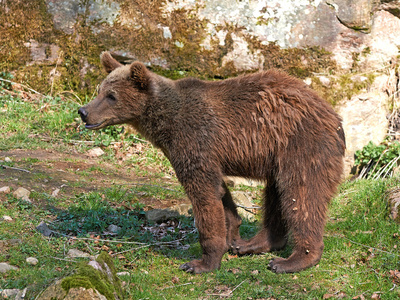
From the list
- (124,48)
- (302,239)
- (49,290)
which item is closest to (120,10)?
(124,48)

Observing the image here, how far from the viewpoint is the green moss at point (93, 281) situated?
3.97 m

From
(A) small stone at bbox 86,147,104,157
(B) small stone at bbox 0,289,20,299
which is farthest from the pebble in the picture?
(A) small stone at bbox 86,147,104,157

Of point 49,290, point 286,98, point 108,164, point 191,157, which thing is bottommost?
point 108,164

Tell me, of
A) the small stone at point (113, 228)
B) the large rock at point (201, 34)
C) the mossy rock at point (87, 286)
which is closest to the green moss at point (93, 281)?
the mossy rock at point (87, 286)

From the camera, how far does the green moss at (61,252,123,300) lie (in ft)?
13.0

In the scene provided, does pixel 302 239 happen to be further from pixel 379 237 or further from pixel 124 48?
pixel 124 48

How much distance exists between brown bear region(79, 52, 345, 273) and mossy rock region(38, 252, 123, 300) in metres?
1.42

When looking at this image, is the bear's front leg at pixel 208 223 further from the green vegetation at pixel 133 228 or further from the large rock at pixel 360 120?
the large rock at pixel 360 120

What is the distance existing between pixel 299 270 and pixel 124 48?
6717 millimetres

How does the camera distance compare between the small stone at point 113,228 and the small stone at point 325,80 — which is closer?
the small stone at point 113,228

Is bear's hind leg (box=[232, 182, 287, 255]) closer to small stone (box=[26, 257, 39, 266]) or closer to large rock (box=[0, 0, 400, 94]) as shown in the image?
small stone (box=[26, 257, 39, 266])

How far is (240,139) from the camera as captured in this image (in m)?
5.72

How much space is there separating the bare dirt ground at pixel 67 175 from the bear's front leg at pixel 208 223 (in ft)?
7.01

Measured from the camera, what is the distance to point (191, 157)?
5668 millimetres
